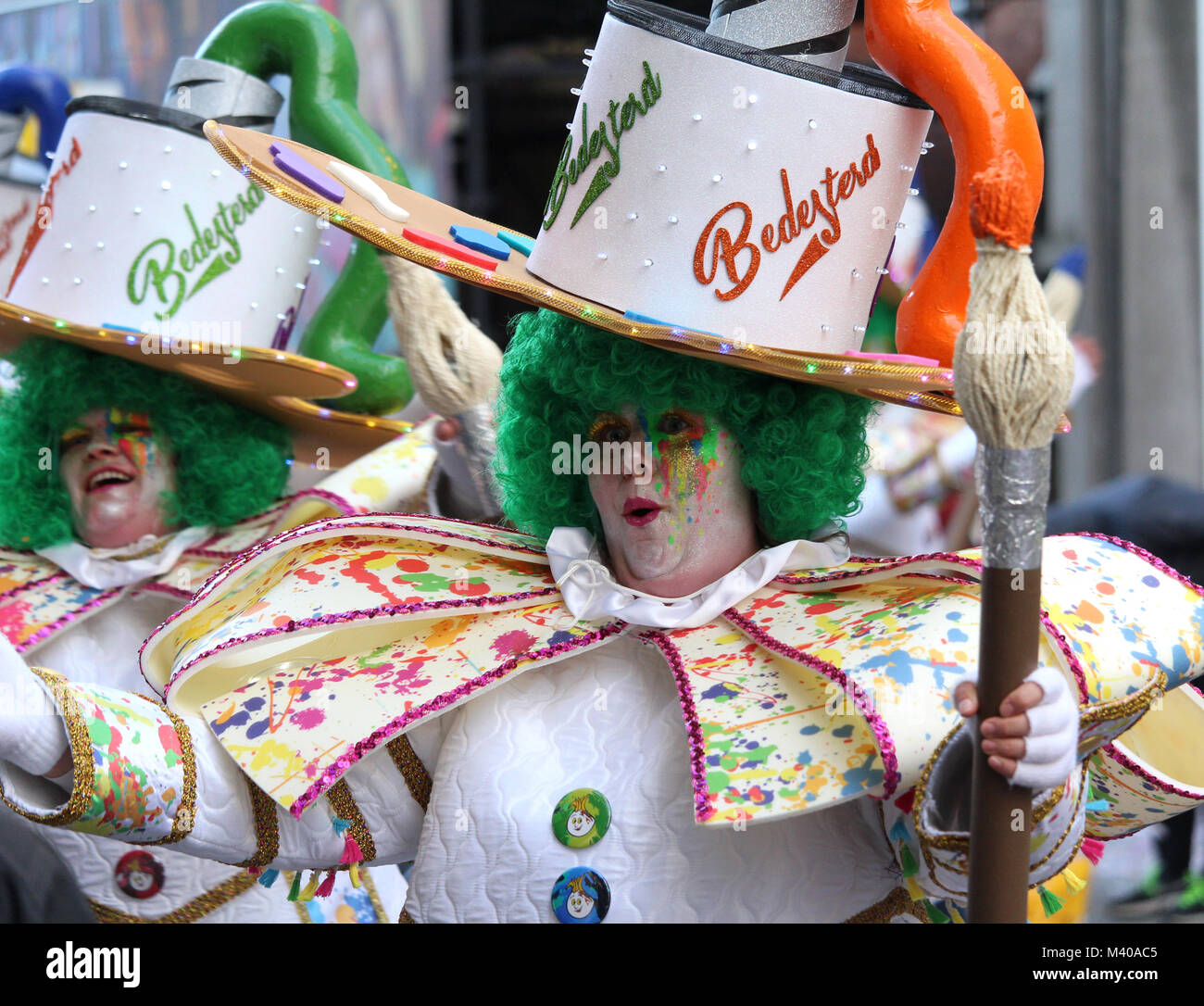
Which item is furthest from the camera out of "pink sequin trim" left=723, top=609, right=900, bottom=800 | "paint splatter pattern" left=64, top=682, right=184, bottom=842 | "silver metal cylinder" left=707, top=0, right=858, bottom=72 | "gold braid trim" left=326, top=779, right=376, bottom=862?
"gold braid trim" left=326, top=779, right=376, bottom=862

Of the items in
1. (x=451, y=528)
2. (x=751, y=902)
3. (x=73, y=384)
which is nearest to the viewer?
(x=751, y=902)

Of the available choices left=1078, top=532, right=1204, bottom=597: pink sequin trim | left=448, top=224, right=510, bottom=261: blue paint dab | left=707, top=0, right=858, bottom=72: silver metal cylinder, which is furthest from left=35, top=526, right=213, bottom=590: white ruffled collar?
left=1078, top=532, right=1204, bottom=597: pink sequin trim

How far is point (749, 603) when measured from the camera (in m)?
2.07

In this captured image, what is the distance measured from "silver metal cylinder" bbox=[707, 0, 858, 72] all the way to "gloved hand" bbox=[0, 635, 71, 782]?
1111mm

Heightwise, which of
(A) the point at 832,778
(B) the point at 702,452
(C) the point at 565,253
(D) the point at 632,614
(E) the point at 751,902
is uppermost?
(C) the point at 565,253

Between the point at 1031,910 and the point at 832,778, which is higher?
the point at 832,778

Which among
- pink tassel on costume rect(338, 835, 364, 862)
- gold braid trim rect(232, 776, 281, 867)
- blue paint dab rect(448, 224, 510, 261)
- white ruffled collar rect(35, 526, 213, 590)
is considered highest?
blue paint dab rect(448, 224, 510, 261)

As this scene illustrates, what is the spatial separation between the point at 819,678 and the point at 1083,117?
7040 millimetres

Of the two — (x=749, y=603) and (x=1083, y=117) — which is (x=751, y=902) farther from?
(x=1083, y=117)

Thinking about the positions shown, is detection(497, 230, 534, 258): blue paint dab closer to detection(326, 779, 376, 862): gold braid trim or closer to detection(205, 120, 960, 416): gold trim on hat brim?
detection(205, 120, 960, 416): gold trim on hat brim

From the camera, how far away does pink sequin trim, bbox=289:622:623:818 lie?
6.44ft

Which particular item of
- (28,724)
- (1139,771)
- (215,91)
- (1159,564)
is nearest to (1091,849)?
(1139,771)

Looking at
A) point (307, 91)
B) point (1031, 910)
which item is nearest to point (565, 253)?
point (307, 91)

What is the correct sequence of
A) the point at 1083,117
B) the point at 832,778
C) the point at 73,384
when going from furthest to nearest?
1. the point at 1083,117
2. the point at 73,384
3. the point at 832,778
